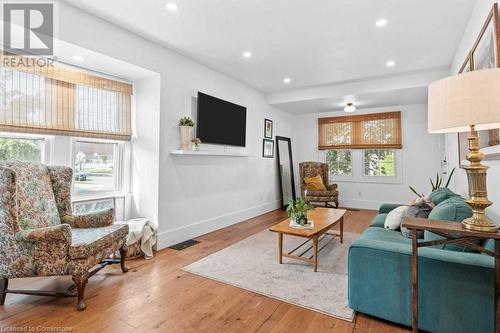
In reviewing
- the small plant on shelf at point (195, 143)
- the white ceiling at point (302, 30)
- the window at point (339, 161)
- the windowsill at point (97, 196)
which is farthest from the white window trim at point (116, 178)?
the window at point (339, 161)

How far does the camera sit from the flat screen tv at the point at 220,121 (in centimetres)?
392

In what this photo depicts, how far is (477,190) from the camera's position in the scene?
55.7 inches

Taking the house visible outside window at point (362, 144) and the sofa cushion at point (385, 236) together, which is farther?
the house visible outside window at point (362, 144)

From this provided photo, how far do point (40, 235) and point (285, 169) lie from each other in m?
5.36

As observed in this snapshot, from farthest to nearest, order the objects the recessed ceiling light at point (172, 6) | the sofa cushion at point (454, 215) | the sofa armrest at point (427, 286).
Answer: the recessed ceiling light at point (172, 6), the sofa cushion at point (454, 215), the sofa armrest at point (427, 286)

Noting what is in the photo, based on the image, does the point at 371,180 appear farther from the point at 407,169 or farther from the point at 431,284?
the point at 431,284

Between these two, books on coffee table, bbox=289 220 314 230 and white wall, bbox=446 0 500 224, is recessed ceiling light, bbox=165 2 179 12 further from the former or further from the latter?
white wall, bbox=446 0 500 224

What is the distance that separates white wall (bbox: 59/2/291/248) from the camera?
2768mm

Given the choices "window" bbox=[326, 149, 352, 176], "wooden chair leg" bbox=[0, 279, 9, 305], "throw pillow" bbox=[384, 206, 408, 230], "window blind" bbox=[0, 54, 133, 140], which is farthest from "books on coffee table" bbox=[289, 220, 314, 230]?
"window" bbox=[326, 149, 352, 176]

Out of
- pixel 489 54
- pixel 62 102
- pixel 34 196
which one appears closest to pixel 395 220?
pixel 489 54

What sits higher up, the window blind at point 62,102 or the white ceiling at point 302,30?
the white ceiling at point 302,30

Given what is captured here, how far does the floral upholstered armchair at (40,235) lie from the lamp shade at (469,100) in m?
2.67

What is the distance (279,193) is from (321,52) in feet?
11.9

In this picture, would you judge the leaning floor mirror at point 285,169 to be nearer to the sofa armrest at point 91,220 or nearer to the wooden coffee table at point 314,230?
the wooden coffee table at point 314,230
